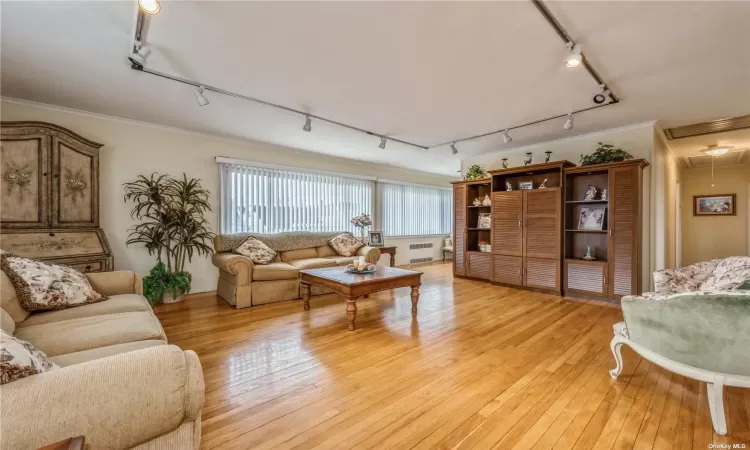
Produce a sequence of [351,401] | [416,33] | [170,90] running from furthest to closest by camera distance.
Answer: [170,90], [416,33], [351,401]

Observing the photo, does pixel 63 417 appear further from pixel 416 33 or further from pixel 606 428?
pixel 416 33

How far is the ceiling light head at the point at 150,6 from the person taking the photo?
1782 millimetres

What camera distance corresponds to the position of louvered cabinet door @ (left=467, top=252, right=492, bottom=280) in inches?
213

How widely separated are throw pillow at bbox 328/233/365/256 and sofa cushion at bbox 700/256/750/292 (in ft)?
Result: 14.2

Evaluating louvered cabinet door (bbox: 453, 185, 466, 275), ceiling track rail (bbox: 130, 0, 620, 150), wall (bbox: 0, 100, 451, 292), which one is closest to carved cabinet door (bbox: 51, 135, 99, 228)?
wall (bbox: 0, 100, 451, 292)

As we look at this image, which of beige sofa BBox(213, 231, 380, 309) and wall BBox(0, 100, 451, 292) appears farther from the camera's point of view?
beige sofa BBox(213, 231, 380, 309)

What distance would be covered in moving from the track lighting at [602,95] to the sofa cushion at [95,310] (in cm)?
446

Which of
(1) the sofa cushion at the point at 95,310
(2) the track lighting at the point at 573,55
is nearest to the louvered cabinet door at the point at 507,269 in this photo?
(2) the track lighting at the point at 573,55

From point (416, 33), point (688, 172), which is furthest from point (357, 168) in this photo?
point (688, 172)

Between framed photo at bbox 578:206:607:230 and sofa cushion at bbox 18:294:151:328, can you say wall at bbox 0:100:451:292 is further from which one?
framed photo at bbox 578:206:607:230

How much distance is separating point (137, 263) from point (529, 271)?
5.70 m

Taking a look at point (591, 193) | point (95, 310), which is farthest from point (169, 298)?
point (591, 193)

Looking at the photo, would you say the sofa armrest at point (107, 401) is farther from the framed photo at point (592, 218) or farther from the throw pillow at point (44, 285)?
the framed photo at point (592, 218)

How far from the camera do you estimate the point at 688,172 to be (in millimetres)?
7078
